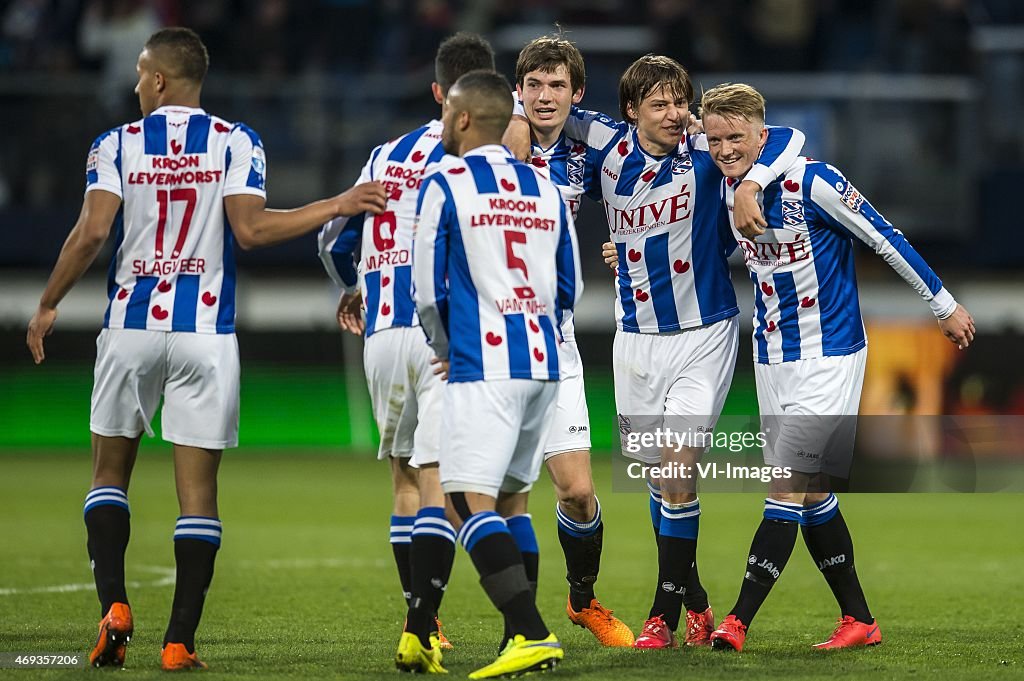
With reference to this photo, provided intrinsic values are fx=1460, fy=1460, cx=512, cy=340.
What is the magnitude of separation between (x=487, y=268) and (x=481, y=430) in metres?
0.55

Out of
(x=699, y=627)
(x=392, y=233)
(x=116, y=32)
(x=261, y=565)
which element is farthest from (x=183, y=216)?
(x=116, y=32)

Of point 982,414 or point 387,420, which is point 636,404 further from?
point 982,414

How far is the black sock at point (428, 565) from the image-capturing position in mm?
5168

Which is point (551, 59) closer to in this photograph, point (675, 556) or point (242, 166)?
point (242, 166)

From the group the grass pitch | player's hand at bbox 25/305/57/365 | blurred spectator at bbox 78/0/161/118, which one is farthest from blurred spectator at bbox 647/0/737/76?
player's hand at bbox 25/305/57/365

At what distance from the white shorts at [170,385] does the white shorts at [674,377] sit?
67.9 inches

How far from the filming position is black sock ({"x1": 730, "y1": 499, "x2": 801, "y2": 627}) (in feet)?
19.2

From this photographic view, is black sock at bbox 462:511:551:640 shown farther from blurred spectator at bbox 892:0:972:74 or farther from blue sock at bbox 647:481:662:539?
blurred spectator at bbox 892:0:972:74

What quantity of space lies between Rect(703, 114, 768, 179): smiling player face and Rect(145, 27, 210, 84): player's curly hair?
203 centimetres

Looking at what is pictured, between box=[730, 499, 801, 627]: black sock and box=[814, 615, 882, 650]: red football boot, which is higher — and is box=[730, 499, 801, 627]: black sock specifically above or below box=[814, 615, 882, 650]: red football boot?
above

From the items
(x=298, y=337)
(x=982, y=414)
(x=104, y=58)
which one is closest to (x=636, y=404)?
→ (x=982, y=414)

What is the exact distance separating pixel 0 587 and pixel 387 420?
10.7 feet

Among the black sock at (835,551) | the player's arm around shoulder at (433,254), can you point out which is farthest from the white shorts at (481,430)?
the black sock at (835,551)

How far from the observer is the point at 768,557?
5.87 metres
